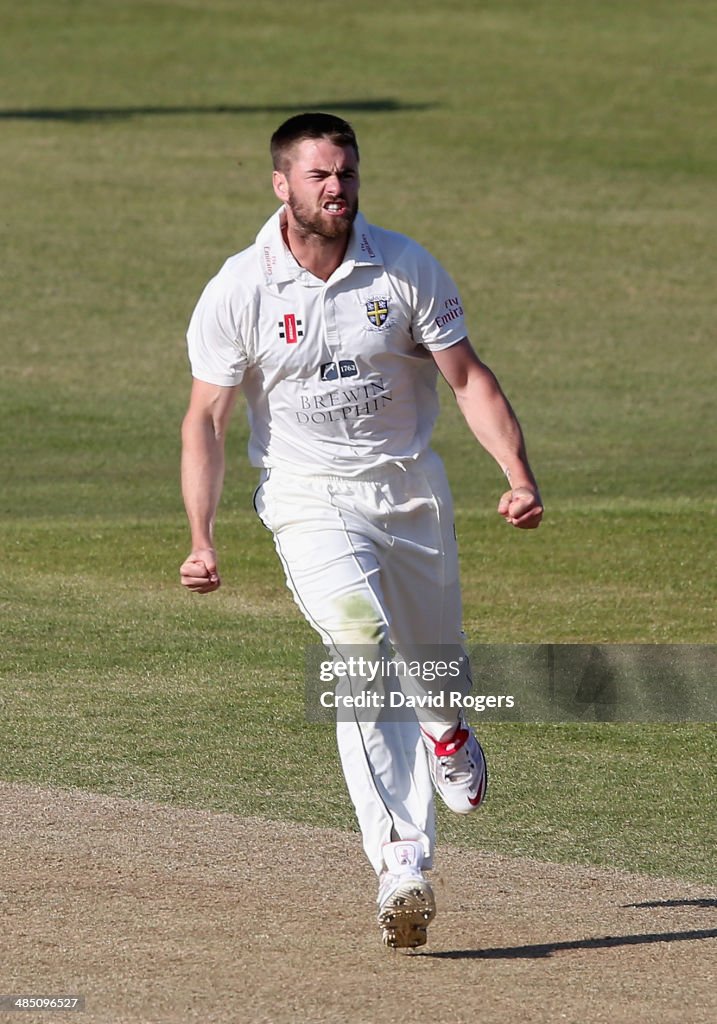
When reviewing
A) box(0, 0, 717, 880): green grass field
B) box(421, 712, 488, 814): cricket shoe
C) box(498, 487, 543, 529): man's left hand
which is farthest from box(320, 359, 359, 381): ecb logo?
box(0, 0, 717, 880): green grass field

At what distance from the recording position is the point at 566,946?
5.56m

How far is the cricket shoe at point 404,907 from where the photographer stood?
5.34m

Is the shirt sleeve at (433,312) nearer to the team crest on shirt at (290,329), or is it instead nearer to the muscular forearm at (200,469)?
the team crest on shirt at (290,329)

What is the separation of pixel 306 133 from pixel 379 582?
144cm

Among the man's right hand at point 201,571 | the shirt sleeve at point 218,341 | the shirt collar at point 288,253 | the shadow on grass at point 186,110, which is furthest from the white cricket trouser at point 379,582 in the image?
the shadow on grass at point 186,110

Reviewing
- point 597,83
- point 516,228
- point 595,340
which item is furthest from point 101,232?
point 597,83

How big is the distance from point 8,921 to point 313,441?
1.78m

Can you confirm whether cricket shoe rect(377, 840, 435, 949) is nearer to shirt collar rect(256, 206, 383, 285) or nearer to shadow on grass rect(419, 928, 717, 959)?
shadow on grass rect(419, 928, 717, 959)

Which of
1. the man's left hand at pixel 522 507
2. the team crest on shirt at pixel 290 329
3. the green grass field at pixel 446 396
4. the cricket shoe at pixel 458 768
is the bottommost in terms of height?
the cricket shoe at pixel 458 768

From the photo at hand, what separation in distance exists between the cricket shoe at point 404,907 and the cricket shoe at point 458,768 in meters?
0.90

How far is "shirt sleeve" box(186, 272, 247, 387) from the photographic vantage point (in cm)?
582

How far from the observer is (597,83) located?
35.4 meters

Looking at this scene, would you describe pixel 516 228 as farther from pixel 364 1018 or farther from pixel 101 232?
pixel 364 1018

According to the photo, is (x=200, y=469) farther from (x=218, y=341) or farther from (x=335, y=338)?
(x=335, y=338)
